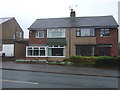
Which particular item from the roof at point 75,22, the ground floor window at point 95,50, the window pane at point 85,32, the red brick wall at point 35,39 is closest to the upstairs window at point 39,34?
the red brick wall at point 35,39

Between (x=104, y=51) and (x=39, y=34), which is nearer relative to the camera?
(x=104, y=51)

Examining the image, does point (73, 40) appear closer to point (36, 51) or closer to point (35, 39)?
point (36, 51)

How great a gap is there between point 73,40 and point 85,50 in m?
2.46

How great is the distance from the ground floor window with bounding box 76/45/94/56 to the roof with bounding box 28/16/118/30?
3.33 metres

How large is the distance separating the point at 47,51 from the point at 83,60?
8.12 metres

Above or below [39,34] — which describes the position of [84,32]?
above

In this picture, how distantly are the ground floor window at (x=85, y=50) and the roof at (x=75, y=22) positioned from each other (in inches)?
131

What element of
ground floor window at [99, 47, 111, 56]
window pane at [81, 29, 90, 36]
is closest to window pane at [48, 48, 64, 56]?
window pane at [81, 29, 90, 36]

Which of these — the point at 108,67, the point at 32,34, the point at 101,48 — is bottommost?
the point at 108,67

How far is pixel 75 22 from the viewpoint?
105 ft

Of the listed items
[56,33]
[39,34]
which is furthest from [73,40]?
[39,34]

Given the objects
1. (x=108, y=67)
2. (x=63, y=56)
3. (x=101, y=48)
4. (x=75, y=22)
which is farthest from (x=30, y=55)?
(x=108, y=67)

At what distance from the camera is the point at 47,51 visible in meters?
30.2

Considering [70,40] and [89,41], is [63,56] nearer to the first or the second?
[70,40]
